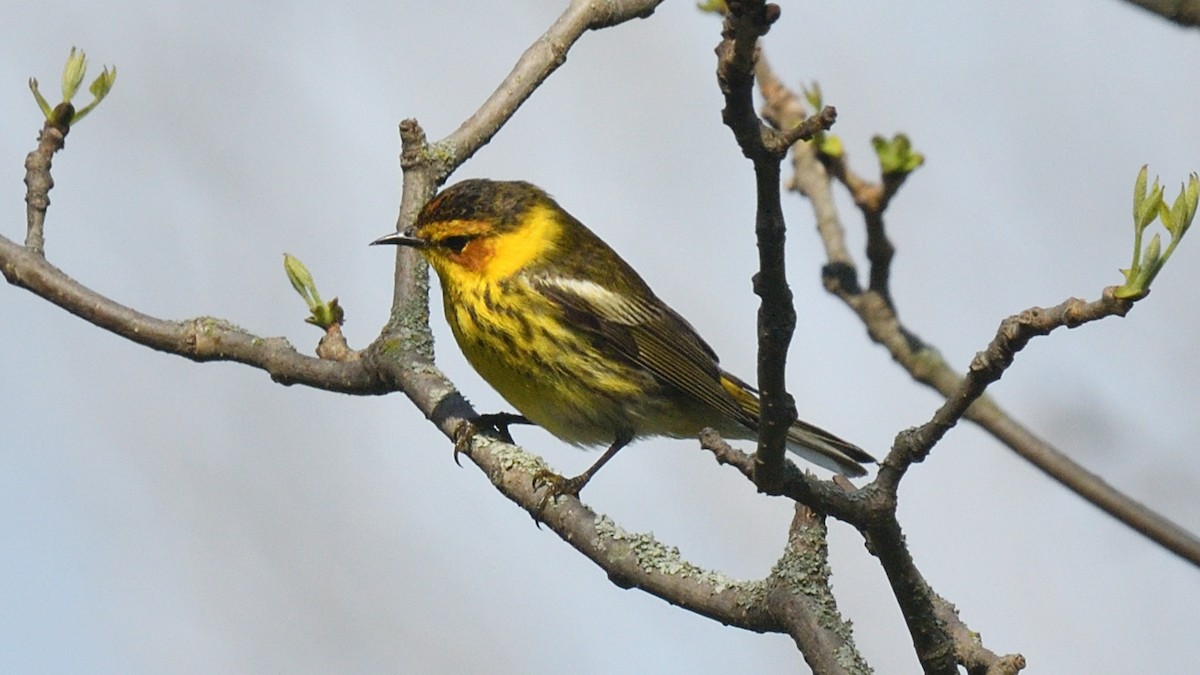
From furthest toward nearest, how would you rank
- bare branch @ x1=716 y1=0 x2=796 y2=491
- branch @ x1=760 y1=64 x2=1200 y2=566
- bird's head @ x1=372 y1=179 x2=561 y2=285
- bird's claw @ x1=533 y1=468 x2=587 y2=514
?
bird's head @ x1=372 y1=179 x2=561 y2=285 → bird's claw @ x1=533 y1=468 x2=587 y2=514 → branch @ x1=760 y1=64 x2=1200 y2=566 → bare branch @ x1=716 y1=0 x2=796 y2=491

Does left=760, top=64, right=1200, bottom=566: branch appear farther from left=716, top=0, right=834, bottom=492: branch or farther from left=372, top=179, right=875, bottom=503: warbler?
left=372, top=179, right=875, bottom=503: warbler

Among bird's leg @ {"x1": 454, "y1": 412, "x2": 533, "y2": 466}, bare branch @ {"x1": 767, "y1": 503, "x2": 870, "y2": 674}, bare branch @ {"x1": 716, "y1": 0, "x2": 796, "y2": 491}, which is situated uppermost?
bird's leg @ {"x1": 454, "y1": 412, "x2": 533, "y2": 466}

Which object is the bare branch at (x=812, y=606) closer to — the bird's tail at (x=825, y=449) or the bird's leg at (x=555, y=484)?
the bird's leg at (x=555, y=484)

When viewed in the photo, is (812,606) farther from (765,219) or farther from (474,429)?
(474,429)

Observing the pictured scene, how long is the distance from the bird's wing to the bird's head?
0.17 m

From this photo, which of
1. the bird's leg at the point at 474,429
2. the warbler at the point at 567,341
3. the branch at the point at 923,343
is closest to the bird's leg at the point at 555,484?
the bird's leg at the point at 474,429

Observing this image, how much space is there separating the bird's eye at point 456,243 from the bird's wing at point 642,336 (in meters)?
0.26

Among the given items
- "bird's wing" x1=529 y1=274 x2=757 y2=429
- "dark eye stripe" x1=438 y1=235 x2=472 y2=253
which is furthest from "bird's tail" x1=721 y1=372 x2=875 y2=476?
"dark eye stripe" x1=438 y1=235 x2=472 y2=253

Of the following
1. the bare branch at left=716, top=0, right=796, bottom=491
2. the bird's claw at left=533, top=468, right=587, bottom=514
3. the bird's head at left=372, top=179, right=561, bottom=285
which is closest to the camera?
the bare branch at left=716, top=0, right=796, bottom=491

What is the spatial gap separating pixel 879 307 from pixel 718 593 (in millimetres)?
1335

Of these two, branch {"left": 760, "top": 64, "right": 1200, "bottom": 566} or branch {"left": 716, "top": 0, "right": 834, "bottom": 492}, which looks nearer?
branch {"left": 716, "top": 0, "right": 834, "bottom": 492}

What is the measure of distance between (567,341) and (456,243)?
20.1 inches

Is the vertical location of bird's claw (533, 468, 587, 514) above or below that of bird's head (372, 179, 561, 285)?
below

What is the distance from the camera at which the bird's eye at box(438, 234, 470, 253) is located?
4.86m
